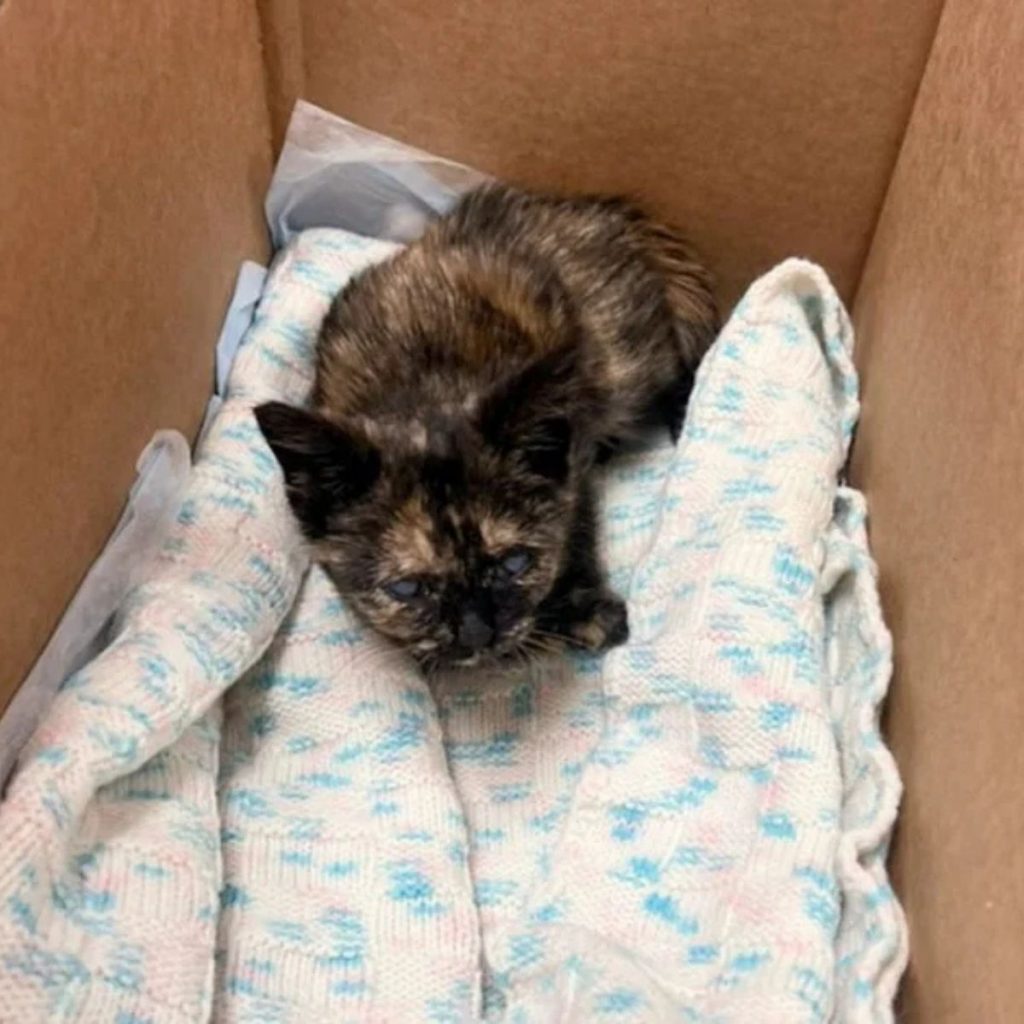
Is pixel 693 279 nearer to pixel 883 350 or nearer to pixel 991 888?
pixel 883 350

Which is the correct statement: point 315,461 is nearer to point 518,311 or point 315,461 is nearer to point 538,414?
point 538,414

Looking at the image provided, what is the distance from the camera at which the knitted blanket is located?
3.97 ft

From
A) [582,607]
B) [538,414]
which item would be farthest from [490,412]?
[582,607]

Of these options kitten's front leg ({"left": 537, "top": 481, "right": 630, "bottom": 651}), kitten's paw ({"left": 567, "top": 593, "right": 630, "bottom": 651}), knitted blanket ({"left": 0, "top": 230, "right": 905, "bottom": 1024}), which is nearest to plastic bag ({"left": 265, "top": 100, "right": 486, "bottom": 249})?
Answer: knitted blanket ({"left": 0, "top": 230, "right": 905, "bottom": 1024})

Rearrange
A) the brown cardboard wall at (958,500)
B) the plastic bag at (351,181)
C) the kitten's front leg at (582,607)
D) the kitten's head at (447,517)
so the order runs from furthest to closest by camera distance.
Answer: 1. the plastic bag at (351,181)
2. the kitten's front leg at (582,607)
3. the kitten's head at (447,517)
4. the brown cardboard wall at (958,500)

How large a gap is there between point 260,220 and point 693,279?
552 mm

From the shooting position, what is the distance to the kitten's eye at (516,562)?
1.41 metres

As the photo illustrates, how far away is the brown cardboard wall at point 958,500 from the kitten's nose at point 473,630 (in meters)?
0.40

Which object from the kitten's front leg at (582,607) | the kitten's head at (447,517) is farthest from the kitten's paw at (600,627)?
the kitten's head at (447,517)

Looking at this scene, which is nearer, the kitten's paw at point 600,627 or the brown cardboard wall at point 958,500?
the brown cardboard wall at point 958,500

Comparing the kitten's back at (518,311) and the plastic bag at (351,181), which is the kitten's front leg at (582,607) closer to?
the kitten's back at (518,311)

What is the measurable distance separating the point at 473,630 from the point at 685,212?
70 centimetres

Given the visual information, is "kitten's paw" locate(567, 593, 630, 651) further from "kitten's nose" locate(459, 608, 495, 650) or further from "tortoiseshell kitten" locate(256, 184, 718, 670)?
"kitten's nose" locate(459, 608, 495, 650)

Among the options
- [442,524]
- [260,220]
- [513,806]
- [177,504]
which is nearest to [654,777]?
[513,806]
